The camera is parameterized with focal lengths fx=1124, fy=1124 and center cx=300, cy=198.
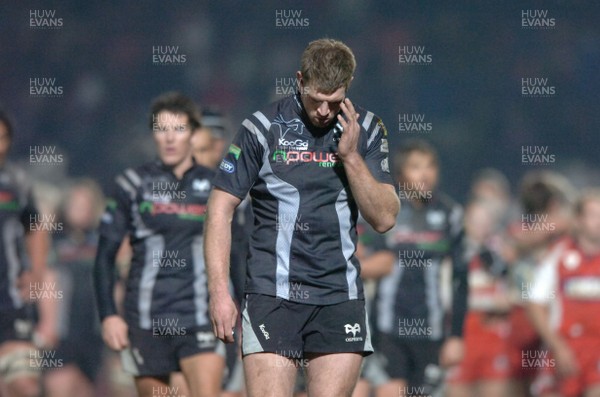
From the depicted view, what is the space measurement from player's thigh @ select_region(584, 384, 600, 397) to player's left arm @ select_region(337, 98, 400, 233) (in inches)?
178

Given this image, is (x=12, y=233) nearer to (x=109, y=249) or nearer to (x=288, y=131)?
(x=109, y=249)

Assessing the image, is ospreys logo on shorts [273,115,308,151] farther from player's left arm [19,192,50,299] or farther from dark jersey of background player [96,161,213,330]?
player's left arm [19,192,50,299]

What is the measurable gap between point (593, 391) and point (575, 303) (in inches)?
26.4

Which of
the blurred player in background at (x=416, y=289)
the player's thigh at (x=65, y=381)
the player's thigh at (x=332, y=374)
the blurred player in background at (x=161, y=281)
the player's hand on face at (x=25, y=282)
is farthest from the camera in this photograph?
the player's thigh at (x=65, y=381)

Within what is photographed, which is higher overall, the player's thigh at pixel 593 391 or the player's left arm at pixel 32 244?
the player's left arm at pixel 32 244

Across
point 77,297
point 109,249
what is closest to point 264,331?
point 109,249

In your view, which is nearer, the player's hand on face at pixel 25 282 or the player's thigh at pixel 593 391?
the player's hand on face at pixel 25 282

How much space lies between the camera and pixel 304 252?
4543mm

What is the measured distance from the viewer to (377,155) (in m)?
4.66

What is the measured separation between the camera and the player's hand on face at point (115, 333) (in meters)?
6.49

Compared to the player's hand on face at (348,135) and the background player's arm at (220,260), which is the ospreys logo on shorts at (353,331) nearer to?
the background player's arm at (220,260)

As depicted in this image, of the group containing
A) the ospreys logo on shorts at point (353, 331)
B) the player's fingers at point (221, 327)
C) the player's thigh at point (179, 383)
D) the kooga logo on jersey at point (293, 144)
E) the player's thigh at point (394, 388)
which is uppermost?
the kooga logo on jersey at point (293, 144)

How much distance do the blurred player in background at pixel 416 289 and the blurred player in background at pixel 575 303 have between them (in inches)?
34.1

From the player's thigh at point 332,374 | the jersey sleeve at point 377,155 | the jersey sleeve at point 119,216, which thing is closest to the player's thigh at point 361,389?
the jersey sleeve at point 119,216
